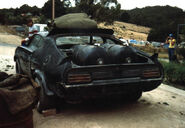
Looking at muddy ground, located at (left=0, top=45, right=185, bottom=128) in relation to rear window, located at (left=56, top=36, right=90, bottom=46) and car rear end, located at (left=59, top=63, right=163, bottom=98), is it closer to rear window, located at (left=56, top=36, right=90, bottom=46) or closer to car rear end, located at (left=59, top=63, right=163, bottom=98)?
car rear end, located at (left=59, top=63, right=163, bottom=98)

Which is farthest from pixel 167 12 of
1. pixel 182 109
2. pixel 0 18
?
pixel 182 109

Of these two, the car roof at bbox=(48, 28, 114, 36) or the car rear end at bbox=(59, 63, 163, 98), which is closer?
the car rear end at bbox=(59, 63, 163, 98)

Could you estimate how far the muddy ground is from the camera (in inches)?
133

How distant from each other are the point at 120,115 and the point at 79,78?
116 centimetres

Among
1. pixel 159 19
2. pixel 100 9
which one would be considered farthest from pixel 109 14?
pixel 159 19

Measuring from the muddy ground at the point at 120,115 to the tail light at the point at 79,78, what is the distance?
2.36ft

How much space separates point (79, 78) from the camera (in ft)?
10.5

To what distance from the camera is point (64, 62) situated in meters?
3.29

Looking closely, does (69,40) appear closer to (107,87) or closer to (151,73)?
(107,87)

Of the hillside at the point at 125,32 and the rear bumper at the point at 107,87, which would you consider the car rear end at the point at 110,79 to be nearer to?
the rear bumper at the point at 107,87

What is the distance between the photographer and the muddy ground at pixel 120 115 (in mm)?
3371

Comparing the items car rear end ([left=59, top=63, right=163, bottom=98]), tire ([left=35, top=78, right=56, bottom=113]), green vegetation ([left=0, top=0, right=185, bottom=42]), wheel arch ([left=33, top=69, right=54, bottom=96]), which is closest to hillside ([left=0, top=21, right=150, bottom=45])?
green vegetation ([left=0, top=0, right=185, bottom=42])

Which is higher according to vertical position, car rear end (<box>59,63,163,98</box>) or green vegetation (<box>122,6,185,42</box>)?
green vegetation (<box>122,6,185,42</box>)

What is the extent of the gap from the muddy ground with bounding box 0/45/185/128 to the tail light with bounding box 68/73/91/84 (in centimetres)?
72
